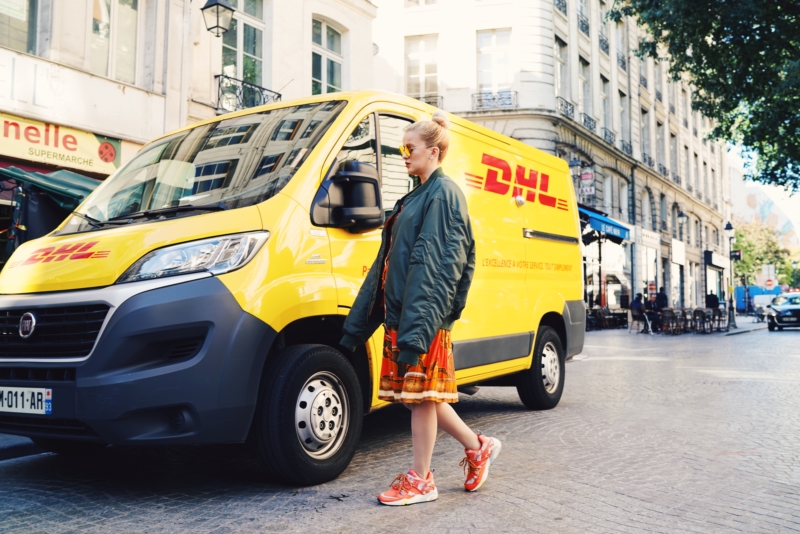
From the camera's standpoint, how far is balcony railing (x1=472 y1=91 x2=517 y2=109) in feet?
89.9

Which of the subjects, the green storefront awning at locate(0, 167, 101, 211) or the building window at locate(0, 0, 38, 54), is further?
the building window at locate(0, 0, 38, 54)

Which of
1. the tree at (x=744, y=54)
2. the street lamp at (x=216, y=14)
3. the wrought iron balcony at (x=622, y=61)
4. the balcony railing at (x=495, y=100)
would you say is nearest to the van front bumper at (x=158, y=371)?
the street lamp at (x=216, y=14)

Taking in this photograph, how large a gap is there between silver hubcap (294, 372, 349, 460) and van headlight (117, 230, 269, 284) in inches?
30.2

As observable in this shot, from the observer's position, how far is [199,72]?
1400 centimetres

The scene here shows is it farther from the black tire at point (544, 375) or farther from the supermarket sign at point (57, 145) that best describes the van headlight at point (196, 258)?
the supermarket sign at point (57, 145)

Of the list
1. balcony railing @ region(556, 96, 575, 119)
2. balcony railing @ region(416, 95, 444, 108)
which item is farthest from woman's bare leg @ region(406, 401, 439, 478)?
balcony railing @ region(556, 96, 575, 119)

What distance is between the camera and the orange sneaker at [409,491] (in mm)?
3736

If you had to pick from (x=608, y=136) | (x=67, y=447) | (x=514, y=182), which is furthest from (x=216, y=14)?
(x=608, y=136)

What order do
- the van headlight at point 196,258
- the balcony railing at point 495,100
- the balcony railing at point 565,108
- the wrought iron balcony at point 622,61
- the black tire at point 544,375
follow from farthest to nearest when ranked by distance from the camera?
the wrought iron balcony at point 622,61, the balcony railing at point 565,108, the balcony railing at point 495,100, the black tire at point 544,375, the van headlight at point 196,258

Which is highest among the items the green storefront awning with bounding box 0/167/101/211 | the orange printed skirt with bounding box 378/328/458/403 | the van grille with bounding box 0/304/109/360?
the green storefront awning with bounding box 0/167/101/211

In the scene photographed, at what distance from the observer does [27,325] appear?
150 inches

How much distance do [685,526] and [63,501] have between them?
3088 millimetres

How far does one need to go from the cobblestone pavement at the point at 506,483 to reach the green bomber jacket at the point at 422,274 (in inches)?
34.4

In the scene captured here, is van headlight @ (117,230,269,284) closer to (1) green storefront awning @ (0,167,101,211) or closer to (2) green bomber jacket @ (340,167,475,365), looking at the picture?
(2) green bomber jacket @ (340,167,475,365)
